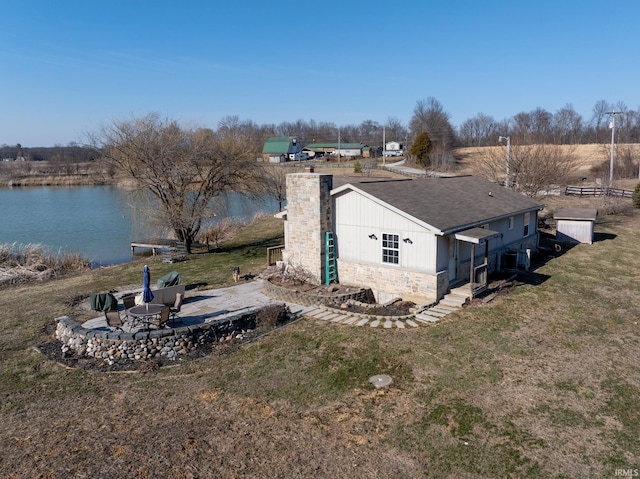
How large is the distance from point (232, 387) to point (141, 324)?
4.29 meters

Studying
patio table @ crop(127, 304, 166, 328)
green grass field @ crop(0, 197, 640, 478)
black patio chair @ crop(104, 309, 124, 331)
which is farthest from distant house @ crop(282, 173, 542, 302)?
black patio chair @ crop(104, 309, 124, 331)

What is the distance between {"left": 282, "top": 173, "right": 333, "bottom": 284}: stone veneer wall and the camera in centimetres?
1681

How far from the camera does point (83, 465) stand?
307 inches

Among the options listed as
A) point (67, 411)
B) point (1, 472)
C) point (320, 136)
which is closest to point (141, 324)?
point (67, 411)

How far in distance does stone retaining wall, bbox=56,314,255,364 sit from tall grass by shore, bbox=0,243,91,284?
1056cm

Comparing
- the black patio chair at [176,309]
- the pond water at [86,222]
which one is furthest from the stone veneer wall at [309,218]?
the pond water at [86,222]

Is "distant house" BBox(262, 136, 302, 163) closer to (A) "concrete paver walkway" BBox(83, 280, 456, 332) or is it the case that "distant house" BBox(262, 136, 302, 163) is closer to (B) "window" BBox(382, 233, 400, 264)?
(A) "concrete paver walkway" BBox(83, 280, 456, 332)

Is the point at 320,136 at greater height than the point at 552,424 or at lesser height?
greater

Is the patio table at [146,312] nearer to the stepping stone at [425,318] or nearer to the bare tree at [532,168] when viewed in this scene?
the stepping stone at [425,318]

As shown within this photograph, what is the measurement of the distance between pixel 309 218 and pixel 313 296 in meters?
3.13

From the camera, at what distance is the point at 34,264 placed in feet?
74.2

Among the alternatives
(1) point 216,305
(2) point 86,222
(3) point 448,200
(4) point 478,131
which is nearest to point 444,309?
(3) point 448,200

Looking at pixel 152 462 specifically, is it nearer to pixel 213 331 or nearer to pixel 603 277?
pixel 213 331

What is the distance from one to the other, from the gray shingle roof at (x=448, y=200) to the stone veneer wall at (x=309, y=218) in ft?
2.62
